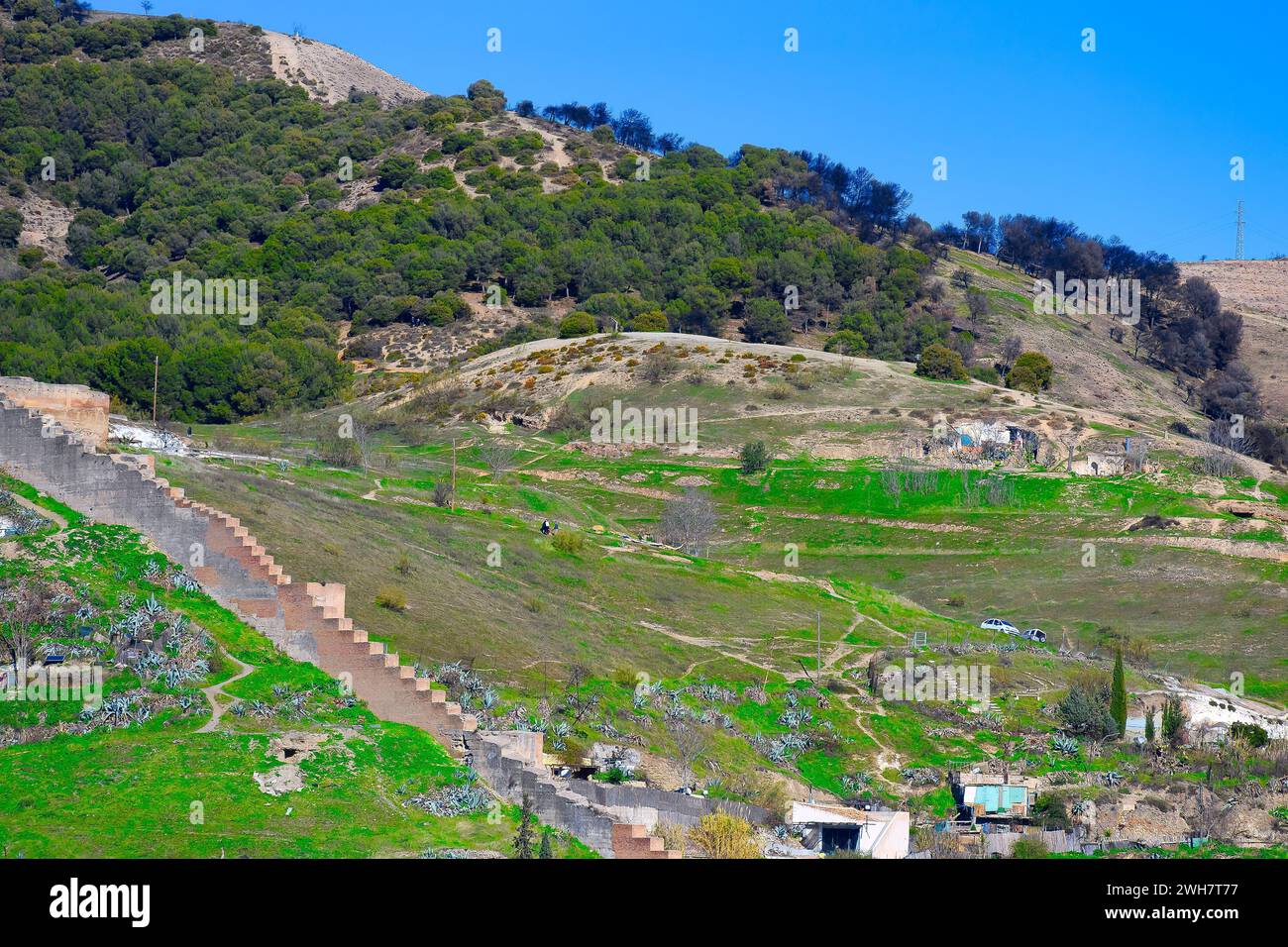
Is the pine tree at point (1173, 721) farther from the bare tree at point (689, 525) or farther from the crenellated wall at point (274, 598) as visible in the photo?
the bare tree at point (689, 525)

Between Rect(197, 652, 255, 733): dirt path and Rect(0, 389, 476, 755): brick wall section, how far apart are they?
1.23 metres

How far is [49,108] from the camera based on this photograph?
172 metres

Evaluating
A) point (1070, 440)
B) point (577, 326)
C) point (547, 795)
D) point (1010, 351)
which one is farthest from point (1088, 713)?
point (1010, 351)

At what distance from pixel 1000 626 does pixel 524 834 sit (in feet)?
129

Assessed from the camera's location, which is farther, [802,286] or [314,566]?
[802,286]

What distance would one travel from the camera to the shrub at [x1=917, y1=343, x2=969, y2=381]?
361 feet

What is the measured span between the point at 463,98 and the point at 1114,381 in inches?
3481

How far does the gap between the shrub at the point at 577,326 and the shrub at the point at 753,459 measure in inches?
1347

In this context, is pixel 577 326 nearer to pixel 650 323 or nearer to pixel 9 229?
pixel 650 323

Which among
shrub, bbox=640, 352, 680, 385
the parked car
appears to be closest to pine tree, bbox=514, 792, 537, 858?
the parked car
